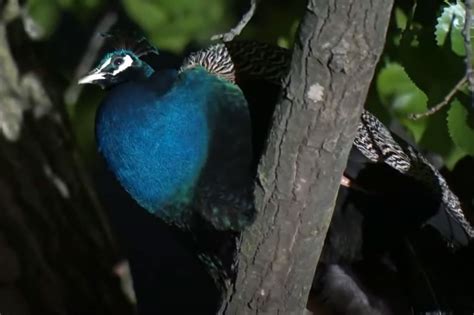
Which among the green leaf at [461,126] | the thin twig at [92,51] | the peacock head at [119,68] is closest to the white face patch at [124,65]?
the peacock head at [119,68]

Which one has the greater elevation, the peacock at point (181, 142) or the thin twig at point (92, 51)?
the peacock at point (181, 142)

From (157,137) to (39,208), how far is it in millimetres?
492

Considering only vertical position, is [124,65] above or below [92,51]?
above

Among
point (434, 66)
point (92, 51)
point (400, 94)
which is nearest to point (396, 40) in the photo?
point (400, 94)

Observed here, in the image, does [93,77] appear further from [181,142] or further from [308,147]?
[308,147]

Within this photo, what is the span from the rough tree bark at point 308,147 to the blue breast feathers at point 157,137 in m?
0.23

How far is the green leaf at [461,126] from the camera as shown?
1190mm

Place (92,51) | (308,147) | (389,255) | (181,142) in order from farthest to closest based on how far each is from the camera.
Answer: (92,51) → (389,255) → (181,142) → (308,147)

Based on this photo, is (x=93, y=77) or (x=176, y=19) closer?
(x=93, y=77)

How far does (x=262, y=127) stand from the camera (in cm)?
119

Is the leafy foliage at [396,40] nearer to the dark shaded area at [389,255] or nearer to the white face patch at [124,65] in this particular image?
the dark shaded area at [389,255]

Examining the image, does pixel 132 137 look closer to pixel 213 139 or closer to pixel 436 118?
pixel 213 139

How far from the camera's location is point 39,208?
1604 millimetres

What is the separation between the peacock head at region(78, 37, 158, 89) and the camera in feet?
3.94
